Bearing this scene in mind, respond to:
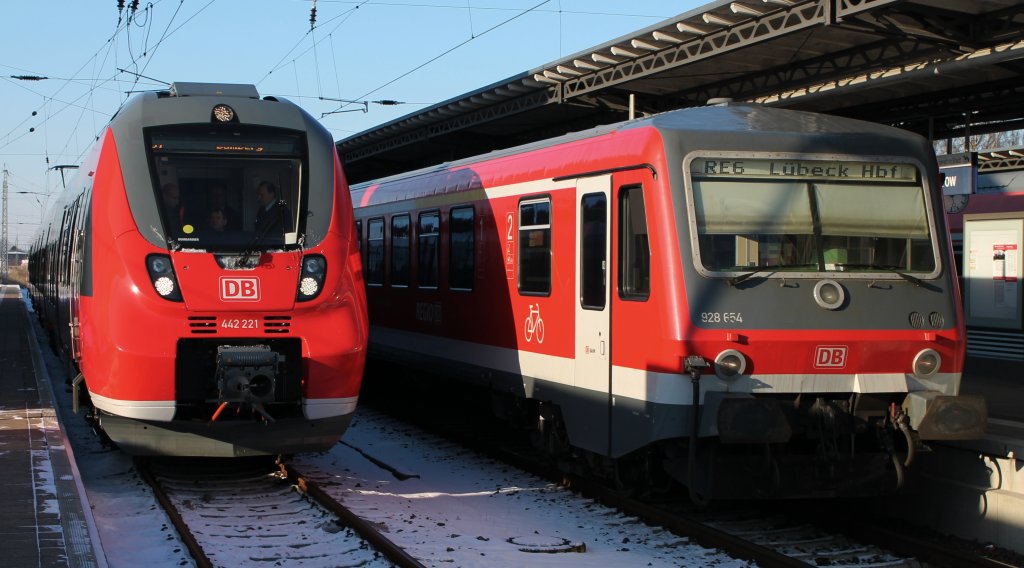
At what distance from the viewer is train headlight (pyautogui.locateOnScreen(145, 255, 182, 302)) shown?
28.1 feet

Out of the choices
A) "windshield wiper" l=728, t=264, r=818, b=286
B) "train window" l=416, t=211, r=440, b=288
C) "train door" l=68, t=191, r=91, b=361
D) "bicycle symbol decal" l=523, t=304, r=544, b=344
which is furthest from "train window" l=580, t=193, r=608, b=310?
"train door" l=68, t=191, r=91, b=361

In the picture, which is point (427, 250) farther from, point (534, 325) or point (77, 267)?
point (77, 267)

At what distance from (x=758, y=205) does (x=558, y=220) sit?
2.09 metres

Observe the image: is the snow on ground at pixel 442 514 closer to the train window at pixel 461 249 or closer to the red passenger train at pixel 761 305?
the red passenger train at pixel 761 305

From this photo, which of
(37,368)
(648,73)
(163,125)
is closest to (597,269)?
(163,125)

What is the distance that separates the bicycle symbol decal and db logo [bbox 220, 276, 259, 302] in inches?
108

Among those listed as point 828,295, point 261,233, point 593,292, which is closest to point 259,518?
point 261,233

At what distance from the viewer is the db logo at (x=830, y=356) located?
324 inches

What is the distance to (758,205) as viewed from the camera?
8367 mm

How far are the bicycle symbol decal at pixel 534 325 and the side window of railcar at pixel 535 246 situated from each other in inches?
6.4

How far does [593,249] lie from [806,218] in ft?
5.84

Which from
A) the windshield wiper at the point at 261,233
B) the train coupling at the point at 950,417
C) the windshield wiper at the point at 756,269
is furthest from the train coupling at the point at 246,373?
the train coupling at the point at 950,417

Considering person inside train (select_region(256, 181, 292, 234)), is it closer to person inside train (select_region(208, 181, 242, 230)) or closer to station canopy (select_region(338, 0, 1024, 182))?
person inside train (select_region(208, 181, 242, 230))

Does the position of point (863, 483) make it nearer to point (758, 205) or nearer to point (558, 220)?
point (758, 205)
